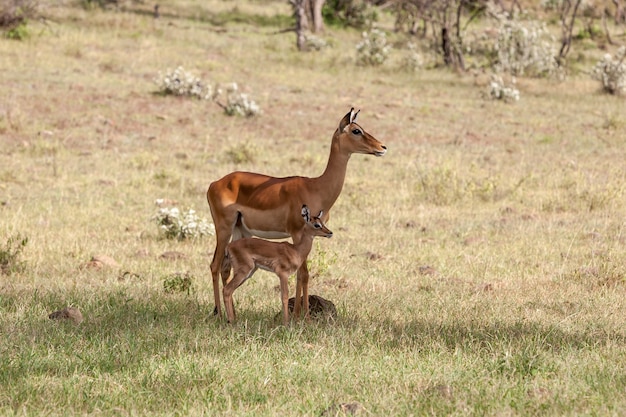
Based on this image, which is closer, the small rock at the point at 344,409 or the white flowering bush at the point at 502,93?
the small rock at the point at 344,409

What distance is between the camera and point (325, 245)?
1020cm

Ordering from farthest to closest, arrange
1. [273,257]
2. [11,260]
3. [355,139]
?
1. [11,260]
2. [355,139]
3. [273,257]

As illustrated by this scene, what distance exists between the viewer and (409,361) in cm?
557

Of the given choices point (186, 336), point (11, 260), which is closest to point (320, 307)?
point (186, 336)

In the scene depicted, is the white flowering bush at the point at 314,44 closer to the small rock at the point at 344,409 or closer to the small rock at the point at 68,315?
the small rock at the point at 68,315

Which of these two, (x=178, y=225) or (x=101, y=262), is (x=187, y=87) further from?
(x=101, y=262)

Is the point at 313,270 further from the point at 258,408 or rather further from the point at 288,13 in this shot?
the point at 288,13

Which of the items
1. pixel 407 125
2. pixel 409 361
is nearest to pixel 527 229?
pixel 409 361

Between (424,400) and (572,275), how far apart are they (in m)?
4.04

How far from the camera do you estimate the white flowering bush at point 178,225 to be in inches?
404

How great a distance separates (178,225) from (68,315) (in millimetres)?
3843

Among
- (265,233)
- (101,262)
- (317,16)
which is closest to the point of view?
(265,233)

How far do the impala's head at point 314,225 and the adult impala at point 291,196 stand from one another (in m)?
0.13

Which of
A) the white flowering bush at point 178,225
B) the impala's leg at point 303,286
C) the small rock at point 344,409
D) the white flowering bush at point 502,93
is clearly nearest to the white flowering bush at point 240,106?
the white flowering bush at point 502,93
